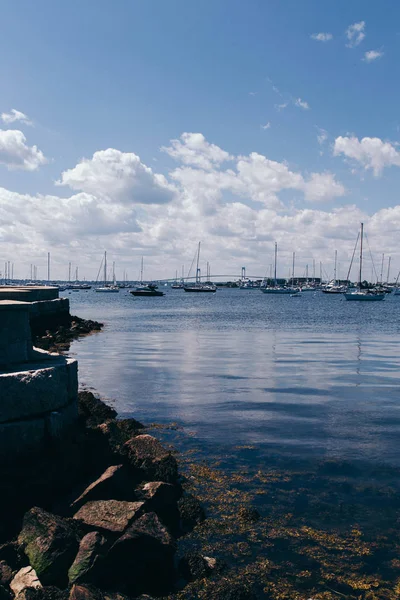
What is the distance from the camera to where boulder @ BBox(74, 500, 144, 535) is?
675 centimetres

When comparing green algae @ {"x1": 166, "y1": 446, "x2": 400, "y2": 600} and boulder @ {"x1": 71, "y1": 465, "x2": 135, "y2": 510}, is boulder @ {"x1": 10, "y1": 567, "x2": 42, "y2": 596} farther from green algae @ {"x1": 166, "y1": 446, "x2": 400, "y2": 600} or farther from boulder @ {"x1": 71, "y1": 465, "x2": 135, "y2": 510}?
green algae @ {"x1": 166, "y1": 446, "x2": 400, "y2": 600}

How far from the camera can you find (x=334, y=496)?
8.75 metres

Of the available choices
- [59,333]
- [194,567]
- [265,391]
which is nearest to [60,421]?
[194,567]

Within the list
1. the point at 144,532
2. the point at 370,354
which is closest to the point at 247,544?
the point at 144,532

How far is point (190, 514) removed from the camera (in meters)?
7.93

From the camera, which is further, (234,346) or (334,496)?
(234,346)

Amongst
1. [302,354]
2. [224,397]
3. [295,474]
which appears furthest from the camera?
[302,354]

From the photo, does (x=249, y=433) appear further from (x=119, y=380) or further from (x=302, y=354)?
(x=302, y=354)

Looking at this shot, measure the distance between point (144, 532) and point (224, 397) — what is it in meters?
9.86

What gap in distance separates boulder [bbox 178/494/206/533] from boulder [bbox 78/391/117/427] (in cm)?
391

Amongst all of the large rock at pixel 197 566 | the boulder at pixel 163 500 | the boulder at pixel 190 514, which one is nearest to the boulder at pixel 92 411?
the boulder at pixel 163 500

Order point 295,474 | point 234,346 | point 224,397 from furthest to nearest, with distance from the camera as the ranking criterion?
point 234,346
point 224,397
point 295,474

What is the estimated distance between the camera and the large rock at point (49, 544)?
616cm

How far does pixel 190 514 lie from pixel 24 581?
2650 millimetres
